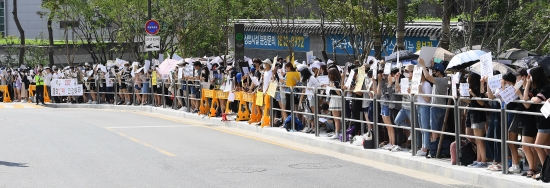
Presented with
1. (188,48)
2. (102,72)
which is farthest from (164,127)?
(188,48)

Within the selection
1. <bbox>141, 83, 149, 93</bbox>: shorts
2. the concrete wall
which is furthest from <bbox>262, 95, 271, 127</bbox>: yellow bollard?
the concrete wall

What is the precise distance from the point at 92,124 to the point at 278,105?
18.6 feet

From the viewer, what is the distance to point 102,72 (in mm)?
34188

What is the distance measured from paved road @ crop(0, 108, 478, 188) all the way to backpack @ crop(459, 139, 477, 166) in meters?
0.60

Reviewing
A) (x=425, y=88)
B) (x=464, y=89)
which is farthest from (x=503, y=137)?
(x=425, y=88)

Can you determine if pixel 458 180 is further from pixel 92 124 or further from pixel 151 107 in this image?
pixel 151 107

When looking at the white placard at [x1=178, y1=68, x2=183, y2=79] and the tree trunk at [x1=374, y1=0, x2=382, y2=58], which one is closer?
the tree trunk at [x1=374, y1=0, x2=382, y2=58]

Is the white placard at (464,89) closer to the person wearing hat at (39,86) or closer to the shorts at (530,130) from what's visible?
the shorts at (530,130)

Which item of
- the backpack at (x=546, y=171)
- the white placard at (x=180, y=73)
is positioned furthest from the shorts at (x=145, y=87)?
the backpack at (x=546, y=171)

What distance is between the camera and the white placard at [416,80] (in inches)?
529

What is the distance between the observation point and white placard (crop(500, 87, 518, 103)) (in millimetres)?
10992

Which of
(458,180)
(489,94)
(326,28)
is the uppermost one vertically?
(326,28)

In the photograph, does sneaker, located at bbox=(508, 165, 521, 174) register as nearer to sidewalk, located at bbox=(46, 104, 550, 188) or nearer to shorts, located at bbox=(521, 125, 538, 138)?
sidewalk, located at bbox=(46, 104, 550, 188)

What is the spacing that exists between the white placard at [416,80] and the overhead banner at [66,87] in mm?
23784
